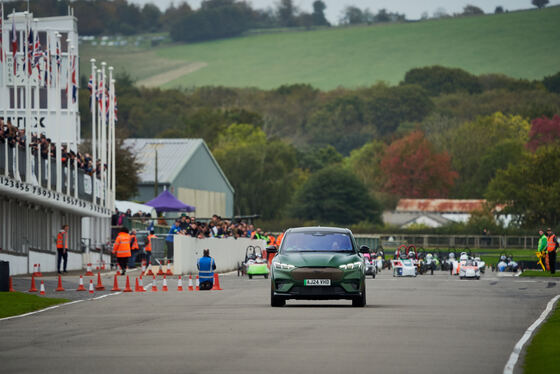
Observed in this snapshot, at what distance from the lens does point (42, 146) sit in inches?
1822

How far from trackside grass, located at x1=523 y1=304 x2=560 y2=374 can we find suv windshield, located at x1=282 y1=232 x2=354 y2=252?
628cm

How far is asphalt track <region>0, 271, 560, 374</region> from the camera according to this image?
1444cm

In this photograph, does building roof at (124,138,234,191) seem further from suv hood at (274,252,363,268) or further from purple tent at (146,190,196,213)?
suv hood at (274,252,363,268)

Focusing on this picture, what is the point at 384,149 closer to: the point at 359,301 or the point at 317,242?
the point at 317,242

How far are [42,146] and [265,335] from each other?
2959cm

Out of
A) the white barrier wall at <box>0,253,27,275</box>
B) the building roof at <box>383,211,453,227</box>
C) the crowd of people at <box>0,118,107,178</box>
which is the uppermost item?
the crowd of people at <box>0,118,107,178</box>

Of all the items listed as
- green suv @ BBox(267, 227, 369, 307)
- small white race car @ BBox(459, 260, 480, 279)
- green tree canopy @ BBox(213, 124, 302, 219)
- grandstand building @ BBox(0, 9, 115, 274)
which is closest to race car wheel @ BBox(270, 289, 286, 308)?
green suv @ BBox(267, 227, 369, 307)

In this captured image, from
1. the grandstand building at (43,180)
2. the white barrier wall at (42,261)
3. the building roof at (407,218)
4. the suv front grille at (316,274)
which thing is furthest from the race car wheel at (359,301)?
the building roof at (407,218)

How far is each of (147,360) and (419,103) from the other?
174943 millimetres

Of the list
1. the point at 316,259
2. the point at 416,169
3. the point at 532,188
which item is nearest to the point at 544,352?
the point at 316,259

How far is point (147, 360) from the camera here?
48.8ft

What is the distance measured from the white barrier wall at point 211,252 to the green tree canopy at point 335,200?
56310 mm

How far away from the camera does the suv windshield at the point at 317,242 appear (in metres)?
26.0

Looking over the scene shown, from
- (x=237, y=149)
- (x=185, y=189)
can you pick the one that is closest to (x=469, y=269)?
(x=185, y=189)
